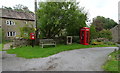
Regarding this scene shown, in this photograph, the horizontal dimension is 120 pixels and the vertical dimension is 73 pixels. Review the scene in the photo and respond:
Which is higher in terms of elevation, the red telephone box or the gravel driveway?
the red telephone box

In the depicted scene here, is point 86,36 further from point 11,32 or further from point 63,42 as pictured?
point 11,32

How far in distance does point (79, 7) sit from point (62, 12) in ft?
9.95

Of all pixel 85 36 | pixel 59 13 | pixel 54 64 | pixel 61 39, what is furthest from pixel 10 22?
pixel 54 64

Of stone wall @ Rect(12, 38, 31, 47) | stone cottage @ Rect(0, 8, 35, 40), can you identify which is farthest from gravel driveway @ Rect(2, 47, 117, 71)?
stone cottage @ Rect(0, 8, 35, 40)

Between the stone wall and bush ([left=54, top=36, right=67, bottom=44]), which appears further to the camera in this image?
bush ([left=54, top=36, right=67, bottom=44])

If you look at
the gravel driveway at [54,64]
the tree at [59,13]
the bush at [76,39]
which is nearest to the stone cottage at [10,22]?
the tree at [59,13]

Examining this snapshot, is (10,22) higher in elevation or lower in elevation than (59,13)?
higher

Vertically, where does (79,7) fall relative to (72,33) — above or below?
above

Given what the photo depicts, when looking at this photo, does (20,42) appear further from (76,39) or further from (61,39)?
(76,39)

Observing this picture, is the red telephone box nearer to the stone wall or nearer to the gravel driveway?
the gravel driveway

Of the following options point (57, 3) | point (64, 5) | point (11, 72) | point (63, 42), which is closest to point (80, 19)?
point (64, 5)

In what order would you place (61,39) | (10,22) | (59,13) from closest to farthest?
(59,13)
(61,39)
(10,22)

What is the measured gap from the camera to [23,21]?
2042cm

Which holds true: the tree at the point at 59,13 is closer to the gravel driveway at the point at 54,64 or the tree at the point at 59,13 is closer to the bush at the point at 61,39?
the bush at the point at 61,39
